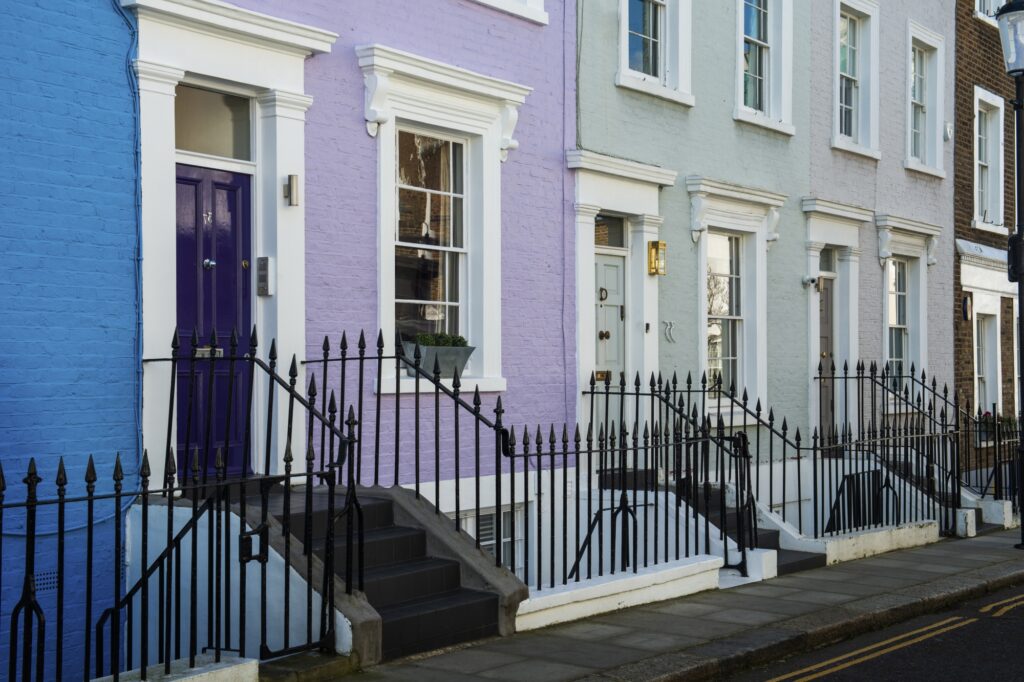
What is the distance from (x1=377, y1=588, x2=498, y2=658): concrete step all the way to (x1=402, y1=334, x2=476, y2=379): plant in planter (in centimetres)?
242

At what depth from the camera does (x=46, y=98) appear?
7684 millimetres

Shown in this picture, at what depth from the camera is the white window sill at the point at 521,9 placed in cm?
1102

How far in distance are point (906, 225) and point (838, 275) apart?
159 centimetres

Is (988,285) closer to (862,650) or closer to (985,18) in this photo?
(985,18)

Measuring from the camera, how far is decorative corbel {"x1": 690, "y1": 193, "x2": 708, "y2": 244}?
13406mm

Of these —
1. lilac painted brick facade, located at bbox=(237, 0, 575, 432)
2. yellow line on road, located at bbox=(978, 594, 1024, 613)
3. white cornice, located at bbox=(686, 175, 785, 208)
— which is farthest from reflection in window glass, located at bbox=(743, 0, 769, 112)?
yellow line on road, located at bbox=(978, 594, 1024, 613)

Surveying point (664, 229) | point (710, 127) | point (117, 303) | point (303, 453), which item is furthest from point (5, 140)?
point (710, 127)

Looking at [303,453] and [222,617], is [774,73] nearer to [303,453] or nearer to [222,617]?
[303,453]

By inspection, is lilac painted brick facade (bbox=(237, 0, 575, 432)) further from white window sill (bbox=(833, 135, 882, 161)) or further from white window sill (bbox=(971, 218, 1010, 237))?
white window sill (bbox=(971, 218, 1010, 237))

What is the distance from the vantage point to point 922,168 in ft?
59.0

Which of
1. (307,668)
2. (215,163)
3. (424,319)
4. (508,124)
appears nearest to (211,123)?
(215,163)

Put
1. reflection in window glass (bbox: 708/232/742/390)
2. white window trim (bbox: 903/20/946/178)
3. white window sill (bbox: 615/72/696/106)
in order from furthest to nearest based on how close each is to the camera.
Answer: white window trim (bbox: 903/20/946/178)
reflection in window glass (bbox: 708/232/742/390)
white window sill (bbox: 615/72/696/106)

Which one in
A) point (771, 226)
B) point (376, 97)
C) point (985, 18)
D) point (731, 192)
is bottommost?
point (771, 226)

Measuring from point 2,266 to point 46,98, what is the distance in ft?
3.49
